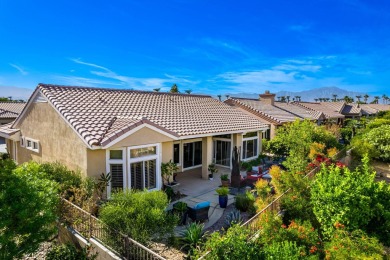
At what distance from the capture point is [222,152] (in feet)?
75.5

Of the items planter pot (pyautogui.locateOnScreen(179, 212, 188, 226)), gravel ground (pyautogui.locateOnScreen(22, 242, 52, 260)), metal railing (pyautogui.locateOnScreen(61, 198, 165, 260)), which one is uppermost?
metal railing (pyautogui.locateOnScreen(61, 198, 165, 260))

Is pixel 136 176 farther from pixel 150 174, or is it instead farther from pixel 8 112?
pixel 8 112

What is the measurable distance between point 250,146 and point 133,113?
1222 cm

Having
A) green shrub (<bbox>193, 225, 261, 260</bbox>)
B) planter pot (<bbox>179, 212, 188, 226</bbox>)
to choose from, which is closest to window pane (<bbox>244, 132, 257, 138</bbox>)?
planter pot (<bbox>179, 212, 188, 226</bbox>)

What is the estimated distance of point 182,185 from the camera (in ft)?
56.9

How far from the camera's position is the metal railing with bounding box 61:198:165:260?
25.8 ft

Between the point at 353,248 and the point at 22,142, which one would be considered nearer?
the point at 353,248

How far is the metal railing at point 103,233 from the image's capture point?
25.8 ft

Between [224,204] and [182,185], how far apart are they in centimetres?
444

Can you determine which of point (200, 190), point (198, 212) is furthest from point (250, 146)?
point (198, 212)

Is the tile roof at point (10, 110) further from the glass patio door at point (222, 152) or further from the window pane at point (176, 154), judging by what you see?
the glass patio door at point (222, 152)

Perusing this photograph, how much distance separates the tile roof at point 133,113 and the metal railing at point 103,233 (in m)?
3.18

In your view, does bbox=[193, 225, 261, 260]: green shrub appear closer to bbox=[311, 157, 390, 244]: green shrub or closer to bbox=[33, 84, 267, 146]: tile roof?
bbox=[311, 157, 390, 244]: green shrub

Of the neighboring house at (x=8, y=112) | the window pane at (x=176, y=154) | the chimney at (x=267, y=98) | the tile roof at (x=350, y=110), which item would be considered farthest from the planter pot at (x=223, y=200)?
the tile roof at (x=350, y=110)
